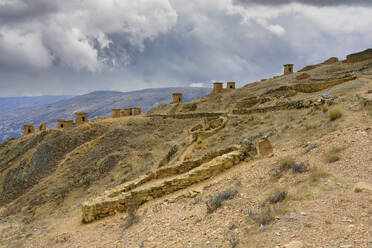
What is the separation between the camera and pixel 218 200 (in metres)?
5.98

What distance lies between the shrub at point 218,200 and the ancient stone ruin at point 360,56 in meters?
36.7

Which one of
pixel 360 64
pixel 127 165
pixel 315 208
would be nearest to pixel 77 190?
pixel 127 165

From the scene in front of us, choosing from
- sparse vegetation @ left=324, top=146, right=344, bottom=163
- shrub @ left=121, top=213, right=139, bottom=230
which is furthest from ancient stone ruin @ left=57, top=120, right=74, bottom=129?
sparse vegetation @ left=324, top=146, right=344, bottom=163

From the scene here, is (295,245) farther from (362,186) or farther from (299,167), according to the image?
(299,167)

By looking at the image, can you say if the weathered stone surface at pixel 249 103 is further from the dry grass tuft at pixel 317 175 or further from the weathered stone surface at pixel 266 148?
the dry grass tuft at pixel 317 175

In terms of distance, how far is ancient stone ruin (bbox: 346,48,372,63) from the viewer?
32.5 m

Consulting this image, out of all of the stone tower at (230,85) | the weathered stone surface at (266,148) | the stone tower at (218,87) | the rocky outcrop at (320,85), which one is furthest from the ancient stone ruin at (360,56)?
the weathered stone surface at (266,148)

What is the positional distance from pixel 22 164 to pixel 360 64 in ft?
138

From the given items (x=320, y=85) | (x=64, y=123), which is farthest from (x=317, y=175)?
(x=64, y=123)

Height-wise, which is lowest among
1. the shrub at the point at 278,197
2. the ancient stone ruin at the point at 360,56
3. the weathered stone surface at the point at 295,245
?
the weathered stone surface at the point at 295,245

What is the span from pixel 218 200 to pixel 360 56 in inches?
1477

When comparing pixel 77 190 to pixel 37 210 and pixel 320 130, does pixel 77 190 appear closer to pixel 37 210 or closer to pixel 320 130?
pixel 37 210

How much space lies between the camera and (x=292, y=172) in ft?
21.1

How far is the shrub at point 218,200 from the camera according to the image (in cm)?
584
